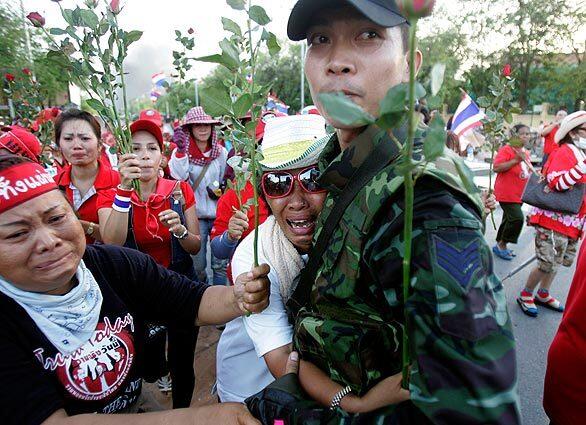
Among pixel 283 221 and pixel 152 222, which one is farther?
pixel 152 222

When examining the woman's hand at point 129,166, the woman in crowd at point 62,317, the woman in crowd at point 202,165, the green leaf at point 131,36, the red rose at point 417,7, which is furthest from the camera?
the woman in crowd at point 202,165

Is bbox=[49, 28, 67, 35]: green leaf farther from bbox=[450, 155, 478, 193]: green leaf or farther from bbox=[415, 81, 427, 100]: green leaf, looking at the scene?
bbox=[450, 155, 478, 193]: green leaf

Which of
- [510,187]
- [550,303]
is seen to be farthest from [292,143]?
[510,187]

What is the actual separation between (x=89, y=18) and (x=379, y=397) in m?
1.98

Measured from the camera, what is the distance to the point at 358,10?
1.04 m

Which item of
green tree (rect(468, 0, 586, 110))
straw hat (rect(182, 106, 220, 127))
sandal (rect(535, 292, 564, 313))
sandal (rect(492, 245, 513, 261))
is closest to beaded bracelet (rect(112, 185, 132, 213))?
straw hat (rect(182, 106, 220, 127))

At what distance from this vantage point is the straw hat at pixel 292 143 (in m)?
1.51

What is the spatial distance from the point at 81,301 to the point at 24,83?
4.35 metres

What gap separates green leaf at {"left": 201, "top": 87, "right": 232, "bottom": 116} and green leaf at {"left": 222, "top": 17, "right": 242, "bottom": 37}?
17cm

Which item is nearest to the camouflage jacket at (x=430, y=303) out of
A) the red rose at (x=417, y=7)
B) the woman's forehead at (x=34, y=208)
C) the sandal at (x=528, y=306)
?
the red rose at (x=417, y=7)

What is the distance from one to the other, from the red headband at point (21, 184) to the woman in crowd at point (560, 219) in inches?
185

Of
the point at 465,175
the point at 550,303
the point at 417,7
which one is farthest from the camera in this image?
the point at 550,303

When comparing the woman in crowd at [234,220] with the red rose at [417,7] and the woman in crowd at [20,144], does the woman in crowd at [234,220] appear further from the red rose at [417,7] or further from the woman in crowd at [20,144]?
the red rose at [417,7]

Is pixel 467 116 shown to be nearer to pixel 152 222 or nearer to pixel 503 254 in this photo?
pixel 503 254
